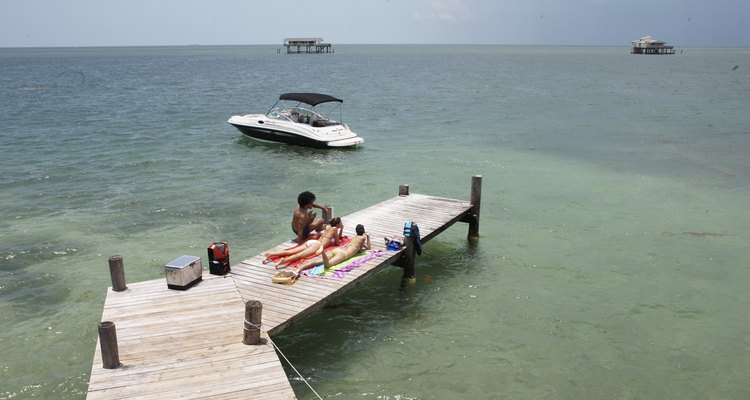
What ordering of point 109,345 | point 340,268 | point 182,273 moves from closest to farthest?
point 109,345 → point 182,273 → point 340,268

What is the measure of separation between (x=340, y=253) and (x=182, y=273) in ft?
10.6

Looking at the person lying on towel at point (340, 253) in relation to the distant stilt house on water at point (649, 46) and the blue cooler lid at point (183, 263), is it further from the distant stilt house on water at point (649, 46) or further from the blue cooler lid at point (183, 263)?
the distant stilt house on water at point (649, 46)

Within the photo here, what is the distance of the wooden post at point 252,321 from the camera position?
8117 mm

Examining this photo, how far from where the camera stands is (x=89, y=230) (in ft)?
56.0

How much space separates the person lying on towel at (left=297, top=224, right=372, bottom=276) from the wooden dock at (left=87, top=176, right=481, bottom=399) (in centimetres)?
40

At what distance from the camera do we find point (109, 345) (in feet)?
24.4

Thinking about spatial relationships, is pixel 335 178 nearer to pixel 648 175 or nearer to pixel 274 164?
pixel 274 164

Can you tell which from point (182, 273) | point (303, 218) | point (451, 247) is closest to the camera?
point (182, 273)

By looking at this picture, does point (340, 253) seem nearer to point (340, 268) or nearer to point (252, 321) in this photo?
point (340, 268)

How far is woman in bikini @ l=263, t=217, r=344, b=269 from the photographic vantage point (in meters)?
11.6

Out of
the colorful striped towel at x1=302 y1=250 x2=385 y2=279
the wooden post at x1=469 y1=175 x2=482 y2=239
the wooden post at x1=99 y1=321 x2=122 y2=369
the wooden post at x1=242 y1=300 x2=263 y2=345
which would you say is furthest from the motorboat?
the wooden post at x1=99 y1=321 x2=122 y2=369

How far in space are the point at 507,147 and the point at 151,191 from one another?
19294 mm

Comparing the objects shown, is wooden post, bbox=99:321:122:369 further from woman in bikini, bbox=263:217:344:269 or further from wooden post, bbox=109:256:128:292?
woman in bikini, bbox=263:217:344:269

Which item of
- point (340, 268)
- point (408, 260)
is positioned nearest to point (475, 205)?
point (408, 260)
